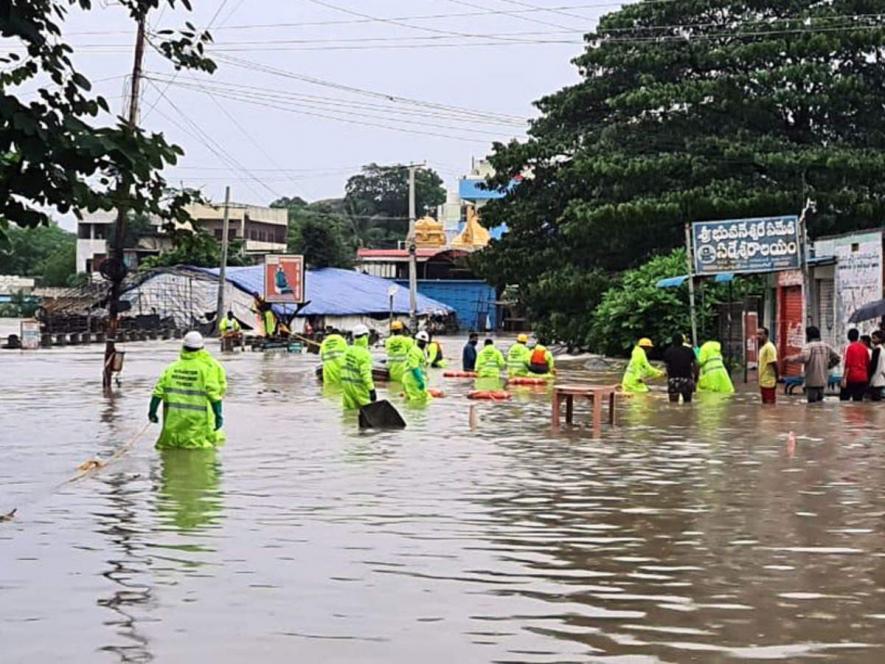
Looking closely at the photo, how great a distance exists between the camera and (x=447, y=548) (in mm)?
10008

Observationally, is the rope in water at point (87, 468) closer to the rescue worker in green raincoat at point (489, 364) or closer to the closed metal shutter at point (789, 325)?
the rescue worker in green raincoat at point (489, 364)

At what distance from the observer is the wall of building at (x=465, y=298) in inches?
3652

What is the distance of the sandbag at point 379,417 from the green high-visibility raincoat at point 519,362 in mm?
13768

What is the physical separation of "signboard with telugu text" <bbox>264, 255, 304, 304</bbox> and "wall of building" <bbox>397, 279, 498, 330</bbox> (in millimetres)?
29083

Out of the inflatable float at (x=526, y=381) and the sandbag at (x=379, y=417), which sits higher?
the inflatable float at (x=526, y=381)

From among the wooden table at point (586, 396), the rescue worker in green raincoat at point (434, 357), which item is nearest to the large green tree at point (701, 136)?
the rescue worker in green raincoat at point (434, 357)

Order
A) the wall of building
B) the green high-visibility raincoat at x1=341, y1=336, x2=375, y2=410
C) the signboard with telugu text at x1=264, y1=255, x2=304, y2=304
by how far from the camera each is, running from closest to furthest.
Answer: the green high-visibility raincoat at x1=341, y1=336, x2=375, y2=410, the signboard with telugu text at x1=264, y1=255, x2=304, y2=304, the wall of building

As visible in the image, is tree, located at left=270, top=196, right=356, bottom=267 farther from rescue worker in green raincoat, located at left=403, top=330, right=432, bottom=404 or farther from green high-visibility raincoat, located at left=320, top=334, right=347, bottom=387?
rescue worker in green raincoat, located at left=403, top=330, right=432, bottom=404

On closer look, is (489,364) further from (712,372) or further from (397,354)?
(712,372)

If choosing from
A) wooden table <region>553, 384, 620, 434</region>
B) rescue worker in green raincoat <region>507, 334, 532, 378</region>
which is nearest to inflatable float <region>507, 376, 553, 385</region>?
rescue worker in green raincoat <region>507, 334, 532, 378</region>

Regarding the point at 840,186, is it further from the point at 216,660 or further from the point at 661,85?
the point at 216,660

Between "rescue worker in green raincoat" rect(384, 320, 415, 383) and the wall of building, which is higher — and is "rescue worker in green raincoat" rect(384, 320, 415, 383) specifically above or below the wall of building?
below

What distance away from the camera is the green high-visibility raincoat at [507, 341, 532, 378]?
3362 cm

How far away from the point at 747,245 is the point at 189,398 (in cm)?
1727
